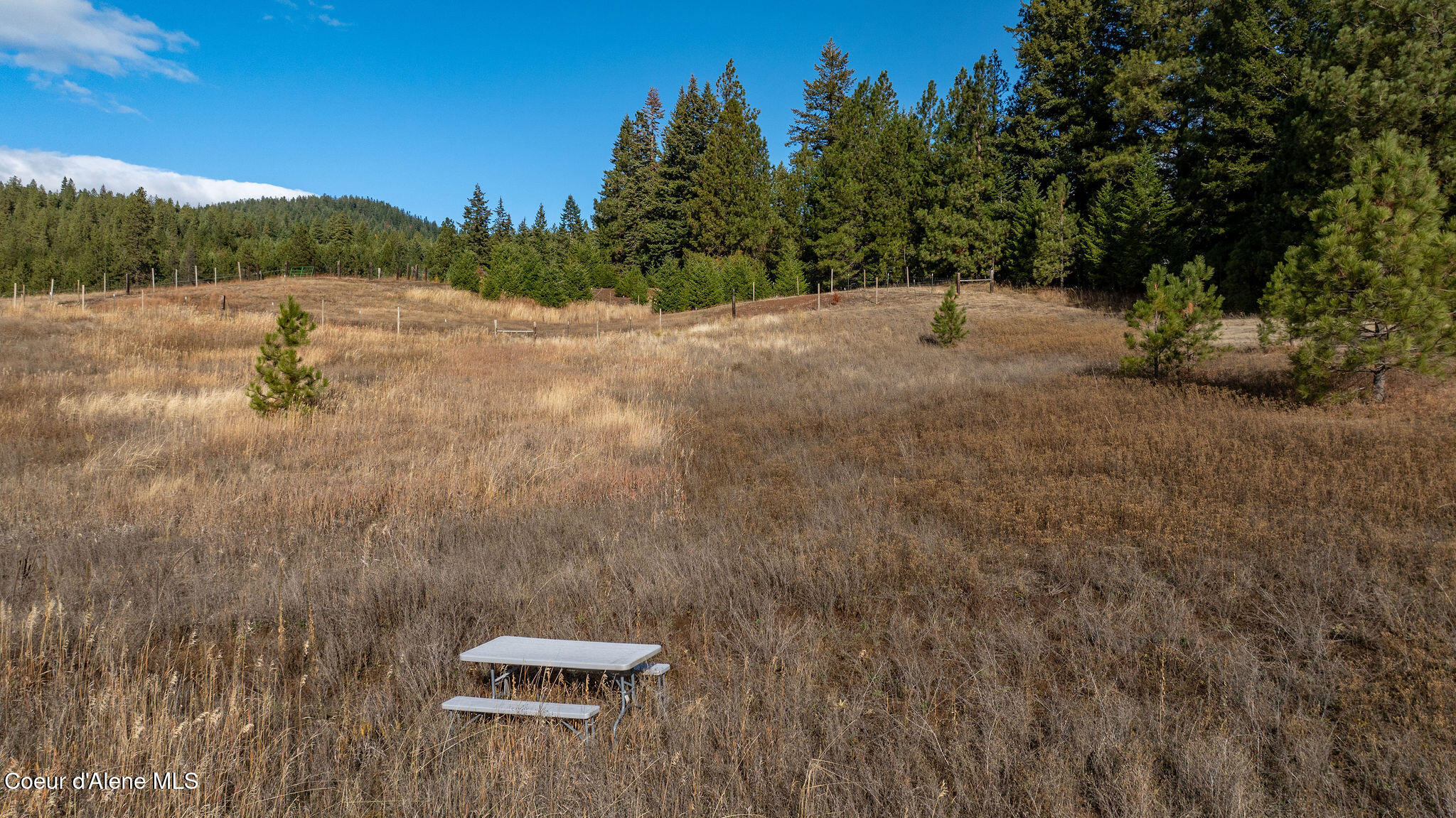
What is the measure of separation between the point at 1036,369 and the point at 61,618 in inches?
717

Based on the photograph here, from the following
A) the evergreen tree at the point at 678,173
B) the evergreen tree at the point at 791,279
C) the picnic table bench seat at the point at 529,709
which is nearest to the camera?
the picnic table bench seat at the point at 529,709

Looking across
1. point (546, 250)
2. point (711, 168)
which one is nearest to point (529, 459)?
point (711, 168)

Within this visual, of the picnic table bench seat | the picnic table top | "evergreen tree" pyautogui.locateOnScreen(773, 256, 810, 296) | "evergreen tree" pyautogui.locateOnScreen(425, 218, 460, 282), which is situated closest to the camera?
the picnic table bench seat

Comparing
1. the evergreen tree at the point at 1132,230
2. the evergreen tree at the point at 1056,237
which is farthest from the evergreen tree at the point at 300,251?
the evergreen tree at the point at 1132,230

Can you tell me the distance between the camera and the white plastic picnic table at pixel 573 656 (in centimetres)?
338

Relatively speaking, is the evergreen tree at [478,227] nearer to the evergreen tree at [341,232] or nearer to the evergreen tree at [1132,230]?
the evergreen tree at [341,232]

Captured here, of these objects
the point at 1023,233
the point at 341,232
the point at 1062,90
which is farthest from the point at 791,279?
the point at 341,232

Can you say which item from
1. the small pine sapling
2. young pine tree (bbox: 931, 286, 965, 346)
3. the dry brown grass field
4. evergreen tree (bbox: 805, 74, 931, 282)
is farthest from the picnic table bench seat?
evergreen tree (bbox: 805, 74, 931, 282)

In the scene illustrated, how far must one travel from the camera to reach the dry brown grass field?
295 centimetres

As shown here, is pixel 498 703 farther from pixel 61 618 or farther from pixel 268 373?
pixel 268 373

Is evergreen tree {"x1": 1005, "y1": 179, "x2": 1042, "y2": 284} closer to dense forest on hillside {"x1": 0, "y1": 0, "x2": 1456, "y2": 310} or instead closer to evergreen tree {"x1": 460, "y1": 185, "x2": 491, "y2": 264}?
dense forest on hillside {"x1": 0, "y1": 0, "x2": 1456, "y2": 310}

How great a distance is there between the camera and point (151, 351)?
59.6 ft

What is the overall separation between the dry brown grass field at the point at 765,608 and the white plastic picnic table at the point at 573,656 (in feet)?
0.94

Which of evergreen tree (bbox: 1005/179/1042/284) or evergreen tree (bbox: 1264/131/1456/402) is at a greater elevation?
evergreen tree (bbox: 1005/179/1042/284)
